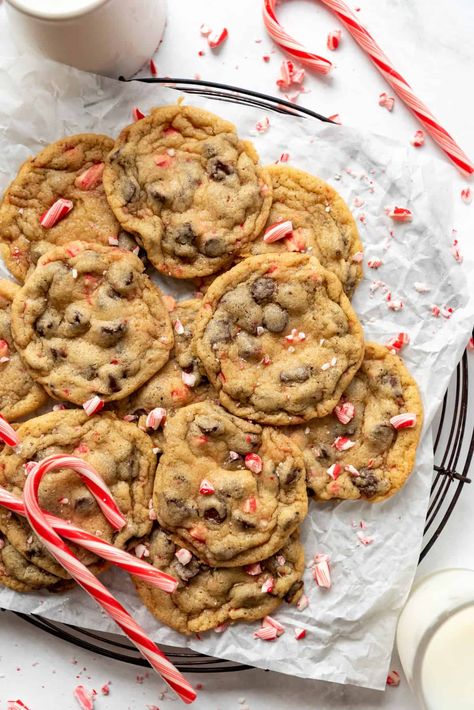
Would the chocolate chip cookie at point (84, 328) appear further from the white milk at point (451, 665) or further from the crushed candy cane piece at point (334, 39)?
the white milk at point (451, 665)

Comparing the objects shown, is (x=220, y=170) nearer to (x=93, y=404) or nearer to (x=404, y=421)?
(x=93, y=404)

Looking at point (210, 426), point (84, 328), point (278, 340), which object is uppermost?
point (84, 328)

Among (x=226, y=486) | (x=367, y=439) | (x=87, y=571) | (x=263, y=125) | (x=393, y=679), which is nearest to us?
(x=87, y=571)

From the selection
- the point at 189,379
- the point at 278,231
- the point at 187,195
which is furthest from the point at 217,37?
the point at 189,379

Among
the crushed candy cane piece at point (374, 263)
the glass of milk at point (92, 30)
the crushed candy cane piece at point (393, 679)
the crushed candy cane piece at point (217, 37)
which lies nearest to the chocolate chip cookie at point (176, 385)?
the crushed candy cane piece at point (374, 263)

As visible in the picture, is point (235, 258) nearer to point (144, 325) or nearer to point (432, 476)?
point (144, 325)
